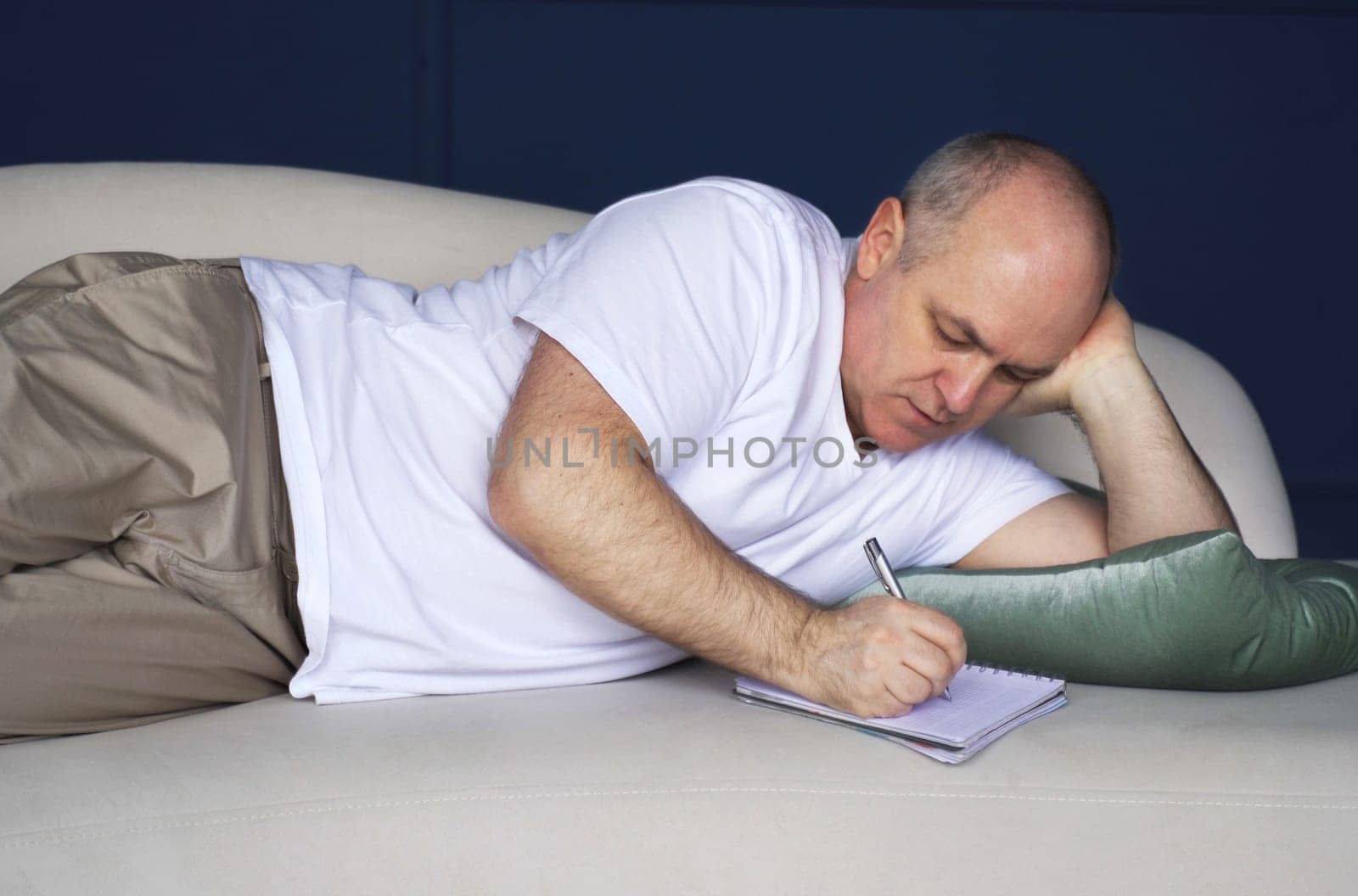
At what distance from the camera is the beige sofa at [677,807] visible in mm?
1218

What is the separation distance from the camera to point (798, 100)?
3.48m

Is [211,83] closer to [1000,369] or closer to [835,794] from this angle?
[1000,369]

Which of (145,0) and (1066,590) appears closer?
(1066,590)

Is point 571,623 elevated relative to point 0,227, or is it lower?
lower

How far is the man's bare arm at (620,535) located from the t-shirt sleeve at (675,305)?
32mm

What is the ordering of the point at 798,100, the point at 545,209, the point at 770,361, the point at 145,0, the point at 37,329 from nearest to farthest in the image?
1. the point at 37,329
2. the point at 770,361
3. the point at 545,209
4. the point at 145,0
5. the point at 798,100

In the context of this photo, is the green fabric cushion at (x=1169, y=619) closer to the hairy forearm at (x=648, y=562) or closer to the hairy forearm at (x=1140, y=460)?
the hairy forearm at (x=1140, y=460)

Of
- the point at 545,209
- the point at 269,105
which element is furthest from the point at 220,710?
the point at 269,105

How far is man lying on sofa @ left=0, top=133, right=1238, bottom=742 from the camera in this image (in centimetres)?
141

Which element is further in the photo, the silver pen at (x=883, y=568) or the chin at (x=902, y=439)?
the chin at (x=902, y=439)

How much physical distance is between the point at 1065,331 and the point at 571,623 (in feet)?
2.29

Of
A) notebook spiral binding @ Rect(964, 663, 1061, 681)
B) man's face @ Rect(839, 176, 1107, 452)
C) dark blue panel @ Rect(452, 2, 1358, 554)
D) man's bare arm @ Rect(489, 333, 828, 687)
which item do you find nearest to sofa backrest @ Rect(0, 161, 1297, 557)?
man's face @ Rect(839, 176, 1107, 452)

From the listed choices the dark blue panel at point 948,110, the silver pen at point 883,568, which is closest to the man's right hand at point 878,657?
the silver pen at point 883,568

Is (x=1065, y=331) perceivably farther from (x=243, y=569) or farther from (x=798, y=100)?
(x=798, y=100)
